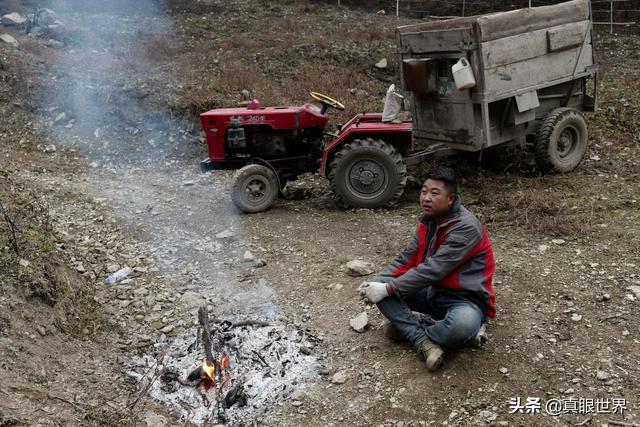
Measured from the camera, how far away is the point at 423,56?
6.73 meters

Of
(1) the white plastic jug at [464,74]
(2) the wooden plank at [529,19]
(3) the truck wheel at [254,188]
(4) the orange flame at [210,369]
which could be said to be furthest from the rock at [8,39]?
(4) the orange flame at [210,369]

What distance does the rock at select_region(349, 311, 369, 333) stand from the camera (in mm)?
4203

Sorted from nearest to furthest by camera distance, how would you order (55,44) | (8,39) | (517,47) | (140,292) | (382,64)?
(140,292) < (517,47) < (382,64) < (8,39) < (55,44)

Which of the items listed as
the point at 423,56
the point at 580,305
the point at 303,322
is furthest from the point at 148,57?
the point at 580,305

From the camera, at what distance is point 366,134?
21.7 feet

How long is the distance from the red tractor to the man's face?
2.87 meters

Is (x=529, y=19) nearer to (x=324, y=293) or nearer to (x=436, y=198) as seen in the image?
(x=436, y=198)

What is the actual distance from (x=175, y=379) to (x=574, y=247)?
3554mm

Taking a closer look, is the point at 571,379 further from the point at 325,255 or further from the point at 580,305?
the point at 325,255

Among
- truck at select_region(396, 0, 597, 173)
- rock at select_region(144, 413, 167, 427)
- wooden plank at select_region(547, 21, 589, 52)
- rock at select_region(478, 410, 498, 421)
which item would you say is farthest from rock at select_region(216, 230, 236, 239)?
wooden plank at select_region(547, 21, 589, 52)

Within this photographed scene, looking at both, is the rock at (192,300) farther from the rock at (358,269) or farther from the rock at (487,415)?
the rock at (487,415)

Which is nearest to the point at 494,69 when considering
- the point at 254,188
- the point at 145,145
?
the point at 254,188

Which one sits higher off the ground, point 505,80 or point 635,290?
point 505,80

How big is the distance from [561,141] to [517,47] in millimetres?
1520
